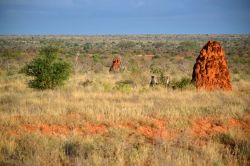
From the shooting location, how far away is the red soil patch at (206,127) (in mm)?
10292

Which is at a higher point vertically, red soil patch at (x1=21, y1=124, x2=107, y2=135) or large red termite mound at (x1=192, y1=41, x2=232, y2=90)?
large red termite mound at (x1=192, y1=41, x2=232, y2=90)

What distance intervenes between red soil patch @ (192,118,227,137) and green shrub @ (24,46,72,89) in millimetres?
8996

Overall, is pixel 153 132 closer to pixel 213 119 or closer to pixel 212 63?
pixel 213 119

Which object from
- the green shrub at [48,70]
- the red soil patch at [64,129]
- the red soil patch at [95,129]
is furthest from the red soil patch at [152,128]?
the green shrub at [48,70]

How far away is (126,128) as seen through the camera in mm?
10320

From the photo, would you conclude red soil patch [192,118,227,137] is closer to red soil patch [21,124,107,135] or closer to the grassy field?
the grassy field

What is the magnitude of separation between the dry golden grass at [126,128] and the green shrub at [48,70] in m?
1.84

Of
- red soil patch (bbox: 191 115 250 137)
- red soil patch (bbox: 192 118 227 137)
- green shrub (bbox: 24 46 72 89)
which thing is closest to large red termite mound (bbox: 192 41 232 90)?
red soil patch (bbox: 191 115 250 137)

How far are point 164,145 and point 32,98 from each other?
8219 millimetres

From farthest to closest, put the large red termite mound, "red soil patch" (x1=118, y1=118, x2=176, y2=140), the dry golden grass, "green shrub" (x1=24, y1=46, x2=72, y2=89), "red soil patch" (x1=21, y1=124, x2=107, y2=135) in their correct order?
"green shrub" (x1=24, y1=46, x2=72, y2=89), the large red termite mound, "red soil patch" (x1=21, y1=124, x2=107, y2=135), "red soil patch" (x1=118, y1=118, x2=176, y2=140), the dry golden grass

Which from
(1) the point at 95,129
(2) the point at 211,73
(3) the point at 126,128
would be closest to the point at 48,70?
(2) the point at 211,73

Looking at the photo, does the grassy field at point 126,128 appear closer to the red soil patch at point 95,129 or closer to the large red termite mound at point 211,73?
the red soil patch at point 95,129

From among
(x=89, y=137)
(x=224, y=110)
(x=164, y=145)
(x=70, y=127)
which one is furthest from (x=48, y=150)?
(x=224, y=110)

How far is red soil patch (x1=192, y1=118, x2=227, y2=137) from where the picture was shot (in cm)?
1029
